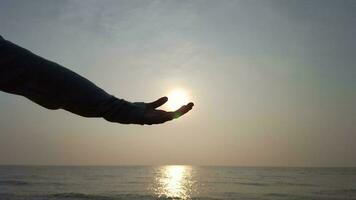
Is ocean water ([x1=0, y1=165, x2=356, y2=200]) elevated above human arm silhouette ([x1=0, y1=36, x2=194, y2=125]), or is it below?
above

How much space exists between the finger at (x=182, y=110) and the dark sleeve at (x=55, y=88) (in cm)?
9

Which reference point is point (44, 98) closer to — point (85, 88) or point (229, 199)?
point (85, 88)

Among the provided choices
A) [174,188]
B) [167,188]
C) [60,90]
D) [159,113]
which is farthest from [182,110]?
[174,188]

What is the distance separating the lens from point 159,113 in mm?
1258

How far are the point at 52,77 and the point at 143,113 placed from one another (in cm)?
26

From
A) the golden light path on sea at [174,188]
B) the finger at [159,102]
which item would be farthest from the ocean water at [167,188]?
the finger at [159,102]

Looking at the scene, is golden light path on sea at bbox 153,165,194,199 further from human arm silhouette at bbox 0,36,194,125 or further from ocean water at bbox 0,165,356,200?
human arm silhouette at bbox 0,36,194,125

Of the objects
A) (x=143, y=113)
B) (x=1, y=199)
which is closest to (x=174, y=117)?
(x=143, y=113)

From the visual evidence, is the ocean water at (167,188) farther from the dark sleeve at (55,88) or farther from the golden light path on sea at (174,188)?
the dark sleeve at (55,88)

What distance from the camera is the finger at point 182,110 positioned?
1.24 metres

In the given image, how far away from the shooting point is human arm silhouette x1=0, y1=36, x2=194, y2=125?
1118 millimetres

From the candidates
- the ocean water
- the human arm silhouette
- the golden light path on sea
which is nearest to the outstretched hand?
the human arm silhouette

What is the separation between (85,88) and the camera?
1168 millimetres

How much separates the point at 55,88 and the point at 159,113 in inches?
11.5
